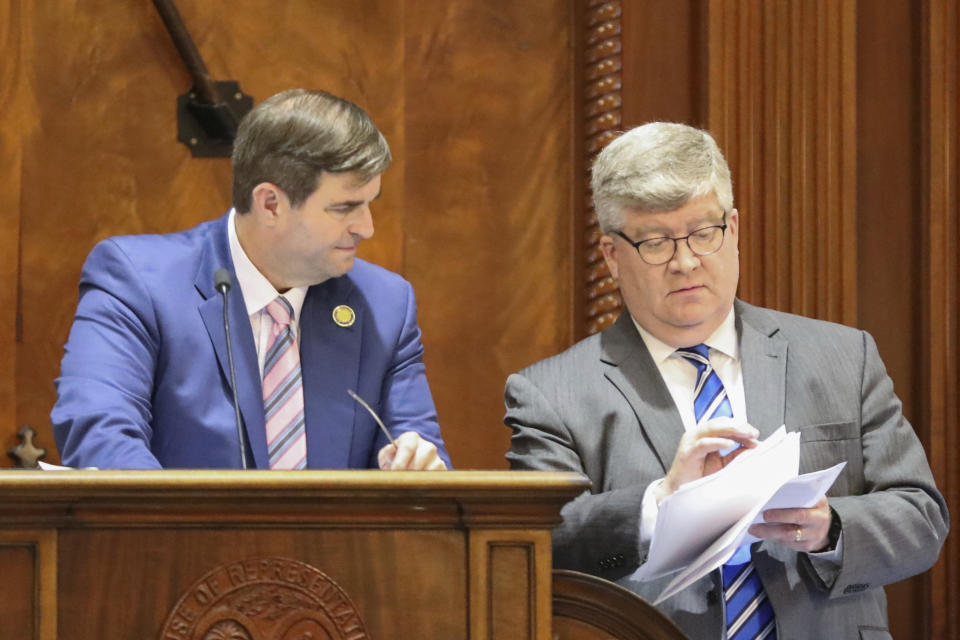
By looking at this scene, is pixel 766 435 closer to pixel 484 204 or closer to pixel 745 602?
pixel 745 602

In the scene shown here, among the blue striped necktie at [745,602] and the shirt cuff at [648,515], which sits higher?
the shirt cuff at [648,515]

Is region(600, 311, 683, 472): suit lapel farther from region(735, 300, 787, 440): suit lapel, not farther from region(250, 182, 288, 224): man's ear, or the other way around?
region(250, 182, 288, 224): man's ear

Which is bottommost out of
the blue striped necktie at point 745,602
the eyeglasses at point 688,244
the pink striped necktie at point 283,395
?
the blue striped necktie at point 745,602

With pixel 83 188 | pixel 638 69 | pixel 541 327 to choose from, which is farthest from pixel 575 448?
pixel 83 188

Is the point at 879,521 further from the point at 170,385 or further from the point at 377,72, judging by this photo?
the point at 377,72

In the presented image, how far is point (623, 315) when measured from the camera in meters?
2.78

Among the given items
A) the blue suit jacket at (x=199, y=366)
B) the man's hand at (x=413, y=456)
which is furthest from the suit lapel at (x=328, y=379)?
the man's hand at (x=413, y=456)

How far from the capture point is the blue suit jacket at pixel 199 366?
2551mm

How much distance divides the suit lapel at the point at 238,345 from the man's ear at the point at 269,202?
0.12 meters

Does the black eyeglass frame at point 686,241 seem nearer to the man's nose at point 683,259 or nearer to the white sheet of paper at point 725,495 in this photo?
the man's nose at point 683,259

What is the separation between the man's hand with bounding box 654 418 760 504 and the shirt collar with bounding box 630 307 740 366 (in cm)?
39

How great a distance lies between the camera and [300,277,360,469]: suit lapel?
8.84 ft

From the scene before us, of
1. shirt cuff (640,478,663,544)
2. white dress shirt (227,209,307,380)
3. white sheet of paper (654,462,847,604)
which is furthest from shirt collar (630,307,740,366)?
white dress shirt (227,209,307,380)

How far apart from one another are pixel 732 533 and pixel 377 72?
1899 mm
